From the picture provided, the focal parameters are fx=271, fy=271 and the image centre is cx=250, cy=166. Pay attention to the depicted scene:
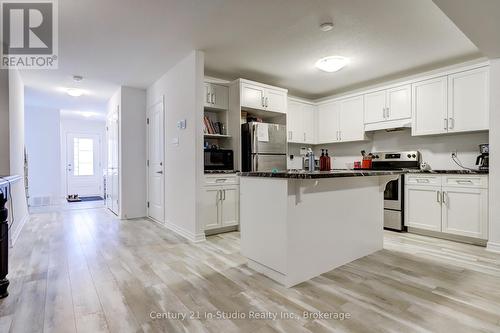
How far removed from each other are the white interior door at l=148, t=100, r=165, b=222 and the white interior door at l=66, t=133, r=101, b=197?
16.0 feet

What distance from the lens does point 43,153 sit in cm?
654

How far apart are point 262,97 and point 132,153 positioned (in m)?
2.58

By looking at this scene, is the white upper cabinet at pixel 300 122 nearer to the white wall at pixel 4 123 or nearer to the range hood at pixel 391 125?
the range hood at pixel 391 125

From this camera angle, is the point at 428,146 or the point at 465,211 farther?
the point at 428,146

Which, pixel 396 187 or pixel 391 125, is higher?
pixel 391 125

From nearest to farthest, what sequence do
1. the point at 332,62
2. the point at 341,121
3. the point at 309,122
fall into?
the point at 332,62
the point at 341,121
the point at 309,122

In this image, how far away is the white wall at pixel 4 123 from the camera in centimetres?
326

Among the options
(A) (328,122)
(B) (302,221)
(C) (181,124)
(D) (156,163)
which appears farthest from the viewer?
(A) (328,122)

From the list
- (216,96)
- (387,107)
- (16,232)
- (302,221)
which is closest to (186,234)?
(302,221)

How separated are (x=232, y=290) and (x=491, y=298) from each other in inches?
73.3

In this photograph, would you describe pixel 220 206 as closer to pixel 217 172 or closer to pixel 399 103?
pixel 217 172

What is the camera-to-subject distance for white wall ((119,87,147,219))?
487 centimetres

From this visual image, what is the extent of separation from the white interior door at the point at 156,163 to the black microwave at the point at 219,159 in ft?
2.96

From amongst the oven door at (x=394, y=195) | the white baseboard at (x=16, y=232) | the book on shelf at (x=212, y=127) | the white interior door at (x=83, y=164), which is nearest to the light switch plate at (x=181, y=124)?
the book on shelf at (x=212, y=127)
